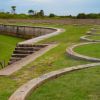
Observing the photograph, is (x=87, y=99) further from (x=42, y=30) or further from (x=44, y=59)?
(x=42, y=30)

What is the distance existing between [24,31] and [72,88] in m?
21.6

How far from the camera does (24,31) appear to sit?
27562 mm

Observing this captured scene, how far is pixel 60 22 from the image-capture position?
33.8 metres

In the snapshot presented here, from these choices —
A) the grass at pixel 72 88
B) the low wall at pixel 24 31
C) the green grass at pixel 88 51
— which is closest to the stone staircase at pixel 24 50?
the green grass at pixel 88 51

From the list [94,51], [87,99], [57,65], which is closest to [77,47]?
[94,51]

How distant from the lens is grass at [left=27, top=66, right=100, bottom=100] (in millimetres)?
5742

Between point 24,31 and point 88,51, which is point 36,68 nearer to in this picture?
point 88,51

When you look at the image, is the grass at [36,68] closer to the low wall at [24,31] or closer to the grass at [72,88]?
the grass at [72,88]

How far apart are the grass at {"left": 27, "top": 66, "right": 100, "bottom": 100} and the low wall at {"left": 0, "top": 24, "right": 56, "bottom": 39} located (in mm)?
16726

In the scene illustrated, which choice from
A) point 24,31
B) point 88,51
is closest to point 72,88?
point 88,51

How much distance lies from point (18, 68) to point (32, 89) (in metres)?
2.51

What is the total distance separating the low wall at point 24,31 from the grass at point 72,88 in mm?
16726

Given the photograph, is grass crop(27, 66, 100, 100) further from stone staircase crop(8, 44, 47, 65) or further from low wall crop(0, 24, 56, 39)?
low wall crop(0, 24, 56, 39)

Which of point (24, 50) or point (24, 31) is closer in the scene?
point (24, 50)
